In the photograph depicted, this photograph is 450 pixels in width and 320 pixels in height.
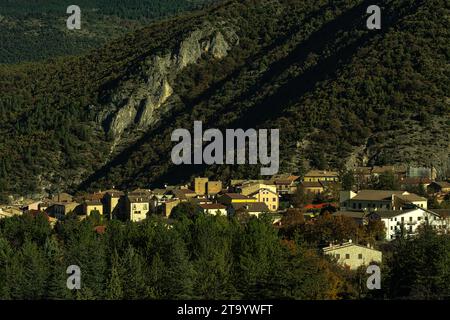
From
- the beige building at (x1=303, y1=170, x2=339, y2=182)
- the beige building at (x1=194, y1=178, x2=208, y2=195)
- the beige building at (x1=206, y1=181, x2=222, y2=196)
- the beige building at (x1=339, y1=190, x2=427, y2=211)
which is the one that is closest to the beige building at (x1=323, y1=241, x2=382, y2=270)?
the beige building at (x1=339, y1=190, x2=427, y2=211)

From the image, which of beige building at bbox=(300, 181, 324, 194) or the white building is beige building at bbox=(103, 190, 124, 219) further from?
the white building

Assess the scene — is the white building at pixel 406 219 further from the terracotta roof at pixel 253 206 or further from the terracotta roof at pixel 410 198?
the terracotta roof at pixel 253 206

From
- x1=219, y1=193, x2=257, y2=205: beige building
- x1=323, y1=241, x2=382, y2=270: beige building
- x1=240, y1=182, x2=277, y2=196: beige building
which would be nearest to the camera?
x1=323, y1=241, x2=382, y2=270: beige building

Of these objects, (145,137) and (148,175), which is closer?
(148,175)

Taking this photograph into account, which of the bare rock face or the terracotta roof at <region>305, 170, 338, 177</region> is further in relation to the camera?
the bare rock face

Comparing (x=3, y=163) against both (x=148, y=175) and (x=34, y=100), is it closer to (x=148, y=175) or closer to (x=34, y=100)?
(x=148, y=175)

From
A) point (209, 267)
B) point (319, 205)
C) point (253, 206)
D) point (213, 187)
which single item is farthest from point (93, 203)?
point (209, 267)
